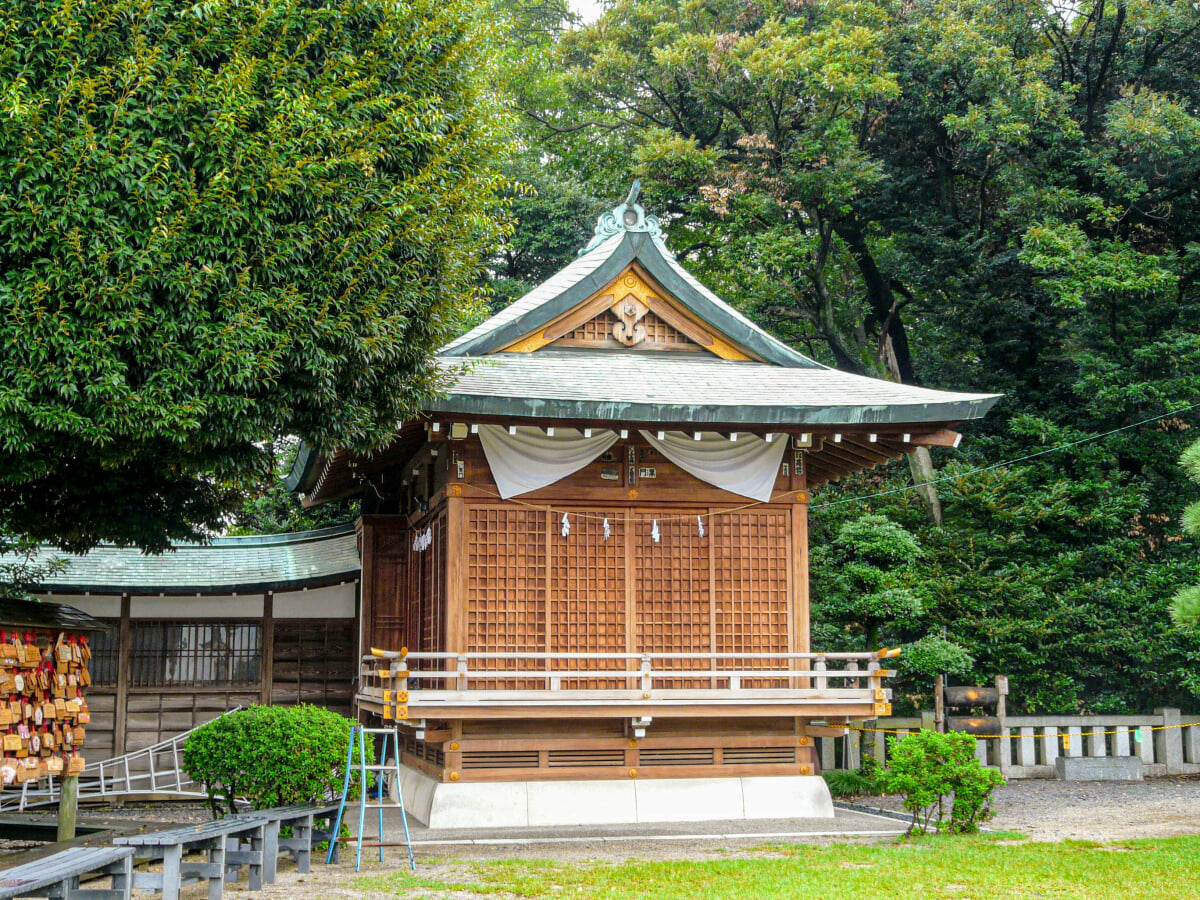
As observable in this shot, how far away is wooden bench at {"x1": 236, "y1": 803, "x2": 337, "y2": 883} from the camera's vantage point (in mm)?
9969

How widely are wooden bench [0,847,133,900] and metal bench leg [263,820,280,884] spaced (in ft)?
4.59

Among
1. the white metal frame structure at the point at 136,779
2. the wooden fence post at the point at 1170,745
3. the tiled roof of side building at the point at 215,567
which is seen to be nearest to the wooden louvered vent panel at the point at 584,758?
the white metal frame structure at the point at 136,779

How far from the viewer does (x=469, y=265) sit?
12.3 metres

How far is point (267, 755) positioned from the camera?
428 inches

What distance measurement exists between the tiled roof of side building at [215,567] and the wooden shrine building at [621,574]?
3.17 metres

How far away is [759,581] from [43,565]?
1085 centimetres

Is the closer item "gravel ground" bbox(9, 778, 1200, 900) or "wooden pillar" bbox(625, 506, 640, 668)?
"gravel ground" bbox(9, 778, 1200, 900)

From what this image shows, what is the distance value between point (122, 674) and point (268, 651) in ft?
6.91

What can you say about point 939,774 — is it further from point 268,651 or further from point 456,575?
point 268,651

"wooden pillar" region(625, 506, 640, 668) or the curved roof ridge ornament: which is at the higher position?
the curved roof ridge ornament

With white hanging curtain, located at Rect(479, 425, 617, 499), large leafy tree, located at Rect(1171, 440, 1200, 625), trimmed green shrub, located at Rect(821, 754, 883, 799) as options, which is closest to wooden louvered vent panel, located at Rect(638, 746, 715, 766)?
white hanging curtain, located at Rect(479, 425, 617, 499)

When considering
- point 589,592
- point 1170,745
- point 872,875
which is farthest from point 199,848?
point 1170,745

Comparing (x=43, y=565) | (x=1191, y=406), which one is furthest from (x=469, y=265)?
(x=1191, y=406)

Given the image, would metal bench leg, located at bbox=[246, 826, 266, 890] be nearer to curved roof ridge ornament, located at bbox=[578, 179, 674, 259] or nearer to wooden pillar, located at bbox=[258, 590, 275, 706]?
wooden pillar, located at bbox=[258, 590, 275, 706]
